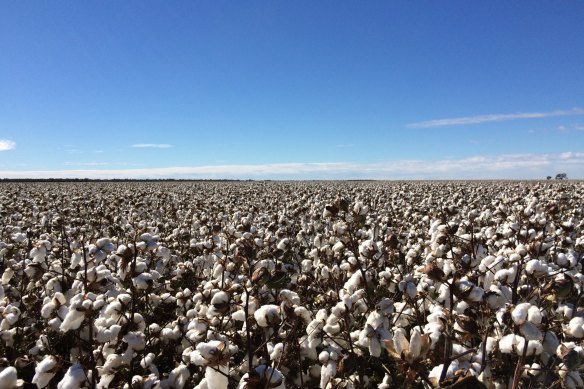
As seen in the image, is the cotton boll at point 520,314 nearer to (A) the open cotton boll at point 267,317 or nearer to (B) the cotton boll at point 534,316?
(B) the cotton boll at point 534,316

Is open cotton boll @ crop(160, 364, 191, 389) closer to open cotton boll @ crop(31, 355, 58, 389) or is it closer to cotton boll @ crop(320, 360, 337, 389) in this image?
open cotton boll @ crop(31, 355, 58, 389)

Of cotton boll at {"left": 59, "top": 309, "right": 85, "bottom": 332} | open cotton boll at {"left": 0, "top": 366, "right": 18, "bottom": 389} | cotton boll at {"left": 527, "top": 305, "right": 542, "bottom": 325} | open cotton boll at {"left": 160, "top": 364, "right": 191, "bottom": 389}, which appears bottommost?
open cotton boll at {"left": 160, "top": 364, "right": 191, "bottom": 389}

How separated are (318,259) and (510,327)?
14.8 ft

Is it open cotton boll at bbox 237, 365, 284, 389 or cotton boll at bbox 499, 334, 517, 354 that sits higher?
cotton boll at bbox 499, 334, 517, 354

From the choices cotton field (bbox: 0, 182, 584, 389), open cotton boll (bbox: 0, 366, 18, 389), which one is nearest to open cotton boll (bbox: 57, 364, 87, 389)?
cotton field (bbox: 0, 182, 584, 389)

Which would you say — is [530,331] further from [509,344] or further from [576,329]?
[576,329]

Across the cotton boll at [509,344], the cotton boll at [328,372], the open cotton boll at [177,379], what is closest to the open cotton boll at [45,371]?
the open cotton boll at [177,379]

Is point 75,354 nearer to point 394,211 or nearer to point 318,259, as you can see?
point 318,259

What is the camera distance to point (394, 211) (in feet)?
45.1

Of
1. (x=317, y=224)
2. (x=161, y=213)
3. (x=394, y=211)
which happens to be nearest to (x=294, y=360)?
(x=317, y=224)

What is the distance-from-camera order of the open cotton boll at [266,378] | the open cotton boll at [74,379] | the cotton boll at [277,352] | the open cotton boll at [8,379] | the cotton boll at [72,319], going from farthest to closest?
the cotton boll at [277,352] → the cotton boll at [72,319] → the open cotton boll at [74,379] → the open cotton boll at [8,379] → the open cotton boll at [266,378]

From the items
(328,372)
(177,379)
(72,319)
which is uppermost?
(72,319)

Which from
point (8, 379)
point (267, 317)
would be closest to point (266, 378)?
point (267, 317)

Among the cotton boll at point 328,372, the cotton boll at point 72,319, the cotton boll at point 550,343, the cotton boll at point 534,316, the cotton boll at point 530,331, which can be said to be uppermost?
the cotton boll at point 534,316
